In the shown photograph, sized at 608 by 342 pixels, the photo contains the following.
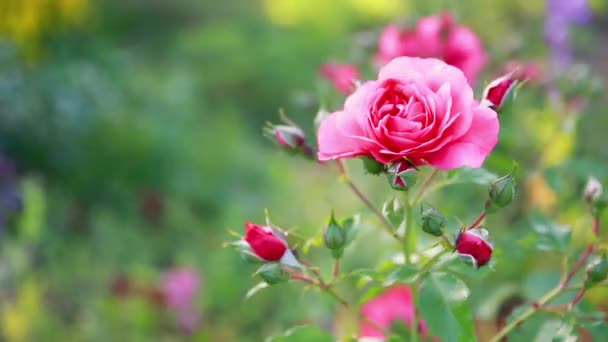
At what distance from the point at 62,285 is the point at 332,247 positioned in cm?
143

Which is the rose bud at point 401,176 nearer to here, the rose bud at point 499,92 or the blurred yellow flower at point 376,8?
the rose bud at point 499,92

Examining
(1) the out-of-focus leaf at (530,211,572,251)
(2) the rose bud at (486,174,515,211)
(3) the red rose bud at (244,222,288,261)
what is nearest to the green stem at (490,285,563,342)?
(1) the out-of-focus leaf at (530,211,572,251)

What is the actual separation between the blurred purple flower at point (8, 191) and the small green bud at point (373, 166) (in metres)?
1.75

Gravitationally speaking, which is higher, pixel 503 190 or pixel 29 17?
pixel 503 190

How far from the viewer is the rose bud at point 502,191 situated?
67 cm

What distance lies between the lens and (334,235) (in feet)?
2.31

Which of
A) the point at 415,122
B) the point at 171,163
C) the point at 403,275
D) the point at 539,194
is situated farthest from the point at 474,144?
the point at 171,163

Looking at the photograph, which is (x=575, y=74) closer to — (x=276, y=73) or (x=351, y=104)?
(x=351, y=104)

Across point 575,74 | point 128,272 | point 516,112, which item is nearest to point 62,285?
Result: point 128,272

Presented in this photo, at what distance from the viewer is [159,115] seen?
2.81 metres

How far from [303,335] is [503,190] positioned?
0.81ft

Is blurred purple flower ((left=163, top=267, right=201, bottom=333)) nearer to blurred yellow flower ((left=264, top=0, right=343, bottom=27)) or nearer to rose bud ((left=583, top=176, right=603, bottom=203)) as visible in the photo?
rose bud ((left=583, top=176, right=603, bottom=203))

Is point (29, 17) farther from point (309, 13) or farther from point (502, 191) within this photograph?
point (502, 191)

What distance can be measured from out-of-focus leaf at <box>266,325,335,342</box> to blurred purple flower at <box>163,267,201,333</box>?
0.97 m
